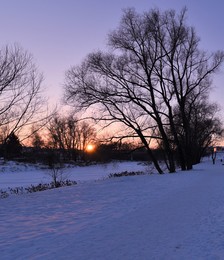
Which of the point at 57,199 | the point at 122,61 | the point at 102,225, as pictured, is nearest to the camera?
the point at 102,225

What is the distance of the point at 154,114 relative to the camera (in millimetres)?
31375

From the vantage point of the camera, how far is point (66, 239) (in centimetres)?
738

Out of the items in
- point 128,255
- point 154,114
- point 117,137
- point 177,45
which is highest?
point 177,45

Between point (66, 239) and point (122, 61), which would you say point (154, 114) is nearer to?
point (122, 61)

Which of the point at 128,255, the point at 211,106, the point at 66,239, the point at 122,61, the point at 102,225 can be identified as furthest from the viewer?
the point at 211,106

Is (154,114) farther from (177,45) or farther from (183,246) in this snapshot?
(183,246)

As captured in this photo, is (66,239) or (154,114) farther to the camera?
(154,114)

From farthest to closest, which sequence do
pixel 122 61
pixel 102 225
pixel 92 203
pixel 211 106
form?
pixel 211 106 < pixel 122 61 < pixel 92 203 < pixel 102 225

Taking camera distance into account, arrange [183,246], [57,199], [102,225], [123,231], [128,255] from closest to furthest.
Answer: [128,255] < [183,246] < [123,231] < [102,225] < [57,199]

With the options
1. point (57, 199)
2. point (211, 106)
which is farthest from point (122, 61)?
point (211, 106)

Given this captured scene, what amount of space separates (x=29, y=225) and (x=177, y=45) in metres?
26.5

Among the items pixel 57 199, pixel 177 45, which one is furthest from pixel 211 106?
pixel 57 199

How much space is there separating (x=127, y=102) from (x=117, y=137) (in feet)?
9.85

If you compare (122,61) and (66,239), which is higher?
(122,61)
